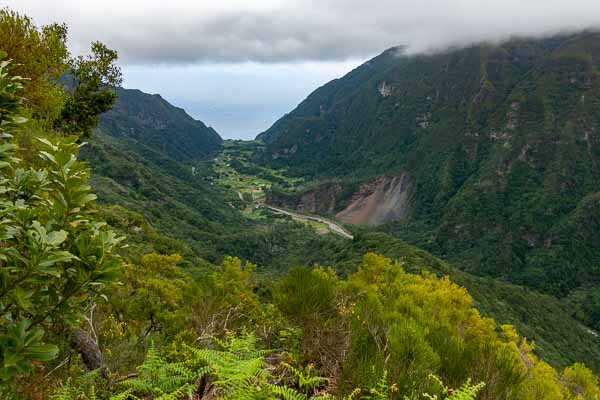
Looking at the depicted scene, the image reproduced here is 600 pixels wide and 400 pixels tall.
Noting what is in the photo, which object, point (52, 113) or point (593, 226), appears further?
point (593, 226)

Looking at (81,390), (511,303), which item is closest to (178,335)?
(81,390)

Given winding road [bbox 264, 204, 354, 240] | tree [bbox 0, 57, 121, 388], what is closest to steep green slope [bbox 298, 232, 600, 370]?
winding road [bbox 264, 204, 354, 240]

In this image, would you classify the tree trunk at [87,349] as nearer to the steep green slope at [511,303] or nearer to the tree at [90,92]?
the tree at [90,92]

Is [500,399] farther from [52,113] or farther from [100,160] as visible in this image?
[100,160]

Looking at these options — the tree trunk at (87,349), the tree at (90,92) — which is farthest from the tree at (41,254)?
the tree at (90,92)

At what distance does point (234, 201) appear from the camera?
199 m

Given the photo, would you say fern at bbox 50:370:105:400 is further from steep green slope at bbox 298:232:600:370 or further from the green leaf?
steep green slope at bbox 298:232:600:370

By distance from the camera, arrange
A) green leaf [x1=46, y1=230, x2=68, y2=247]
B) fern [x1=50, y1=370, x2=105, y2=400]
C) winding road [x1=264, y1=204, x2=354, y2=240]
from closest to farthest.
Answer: green leaf [x1=46, y1=230, x2=68, y2=247] → fern [x1=50, y1=370, x2=105, y2=400] → winding road [x1=264, y1=204, x2=354, y2=240]

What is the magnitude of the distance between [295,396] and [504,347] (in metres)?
2.89

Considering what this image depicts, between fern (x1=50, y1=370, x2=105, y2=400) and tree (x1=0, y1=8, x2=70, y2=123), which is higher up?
tree (x1=0, y1=8, x2=70, y2=123)

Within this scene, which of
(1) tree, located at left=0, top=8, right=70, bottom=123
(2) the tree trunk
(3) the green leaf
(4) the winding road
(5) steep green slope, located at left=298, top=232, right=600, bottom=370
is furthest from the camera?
(4) the winding road

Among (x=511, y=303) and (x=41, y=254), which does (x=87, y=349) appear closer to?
(x=41, y=254)

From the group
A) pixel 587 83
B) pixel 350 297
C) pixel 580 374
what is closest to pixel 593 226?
pixel 587 83

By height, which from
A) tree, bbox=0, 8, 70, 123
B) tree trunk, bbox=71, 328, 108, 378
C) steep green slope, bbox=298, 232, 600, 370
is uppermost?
tree, bbox=0, 8, 70, 123
